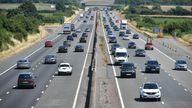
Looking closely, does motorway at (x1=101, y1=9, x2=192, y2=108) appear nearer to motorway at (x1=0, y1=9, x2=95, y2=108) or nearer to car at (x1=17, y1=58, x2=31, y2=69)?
motorway at (x1=0, y1=9, x2=95, y2=108)

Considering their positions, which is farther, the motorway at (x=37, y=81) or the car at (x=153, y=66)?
the car at (x=153, y=66)

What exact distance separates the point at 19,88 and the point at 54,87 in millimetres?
3141

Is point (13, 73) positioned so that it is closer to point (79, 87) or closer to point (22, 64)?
point (22, 64)

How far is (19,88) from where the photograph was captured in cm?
5247

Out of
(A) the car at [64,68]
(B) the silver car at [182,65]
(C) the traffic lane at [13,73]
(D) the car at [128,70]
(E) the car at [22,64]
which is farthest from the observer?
(B) the silver car at [182,65]

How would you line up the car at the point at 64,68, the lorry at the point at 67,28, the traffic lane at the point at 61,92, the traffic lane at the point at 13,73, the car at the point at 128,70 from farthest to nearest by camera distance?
the lorry at the point at 67,28
the car at the point at 64,68
the car at the point at 128,70
the traffic lane at the point at 13,73
the traffic lane at the point at 61,92

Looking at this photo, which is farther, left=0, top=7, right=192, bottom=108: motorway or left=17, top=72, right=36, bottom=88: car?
left=17, top=72, right=36, bottom=88: car

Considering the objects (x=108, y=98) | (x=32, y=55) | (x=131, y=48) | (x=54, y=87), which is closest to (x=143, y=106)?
(x=108, y=98)

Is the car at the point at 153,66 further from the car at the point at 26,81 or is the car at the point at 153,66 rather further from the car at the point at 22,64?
the car at the point at 26,81

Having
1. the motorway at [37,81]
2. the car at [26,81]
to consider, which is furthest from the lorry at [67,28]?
the car at [26,81]

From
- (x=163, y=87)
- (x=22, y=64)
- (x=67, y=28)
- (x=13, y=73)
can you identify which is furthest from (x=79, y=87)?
(x=67, y=28)

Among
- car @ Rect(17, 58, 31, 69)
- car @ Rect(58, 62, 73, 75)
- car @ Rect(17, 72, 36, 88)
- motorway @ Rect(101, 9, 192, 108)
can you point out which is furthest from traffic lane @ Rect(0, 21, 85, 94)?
motorway @ Rect(101, 9, 192, 108)

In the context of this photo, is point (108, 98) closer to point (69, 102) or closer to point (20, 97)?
point (69, 102)

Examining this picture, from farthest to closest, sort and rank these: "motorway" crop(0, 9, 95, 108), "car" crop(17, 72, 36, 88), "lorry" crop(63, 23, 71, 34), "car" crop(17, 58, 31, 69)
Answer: "lorry" crop(63, 23, 71, 34), "car" crop(17, 58, 31, 69), "car" crop(17, 72, 36, 88), "motorway" crop(0, 9, 95, 108)
